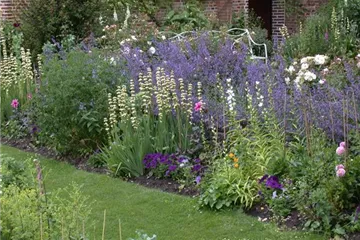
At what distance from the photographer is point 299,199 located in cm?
492

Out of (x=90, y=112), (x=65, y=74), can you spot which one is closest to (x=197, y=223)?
(x=90, y=112)

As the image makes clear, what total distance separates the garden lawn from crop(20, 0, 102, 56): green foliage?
5.24 m

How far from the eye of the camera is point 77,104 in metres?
7.33

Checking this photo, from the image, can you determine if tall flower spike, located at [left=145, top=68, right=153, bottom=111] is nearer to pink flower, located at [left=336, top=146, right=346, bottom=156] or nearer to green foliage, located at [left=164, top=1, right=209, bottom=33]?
pink flower, located at [left=336, top=146, right=346, bottom=156]

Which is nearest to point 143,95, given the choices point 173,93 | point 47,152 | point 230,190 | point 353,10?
point 173,93

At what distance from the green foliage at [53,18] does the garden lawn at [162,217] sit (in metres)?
5.24

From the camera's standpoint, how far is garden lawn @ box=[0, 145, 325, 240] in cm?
500

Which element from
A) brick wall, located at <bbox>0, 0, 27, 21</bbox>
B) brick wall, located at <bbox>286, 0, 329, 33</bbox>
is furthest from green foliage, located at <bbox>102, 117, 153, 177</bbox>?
brick wall, located at <bbox>286, 0, 329, 33</bbox>

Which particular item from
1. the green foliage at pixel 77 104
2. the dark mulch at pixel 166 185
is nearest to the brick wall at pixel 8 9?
the green foliage at pixel 77 104

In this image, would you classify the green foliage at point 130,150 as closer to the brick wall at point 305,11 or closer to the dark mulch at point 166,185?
the dark mulch at point 166,185

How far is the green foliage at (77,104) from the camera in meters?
7.32

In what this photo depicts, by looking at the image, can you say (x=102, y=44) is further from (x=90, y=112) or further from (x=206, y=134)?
(x=206, y=134)

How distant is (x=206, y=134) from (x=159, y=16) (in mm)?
10156

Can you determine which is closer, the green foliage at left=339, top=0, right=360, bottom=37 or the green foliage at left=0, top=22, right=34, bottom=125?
the green foliage at left=0, top=22, right=34, bottom=125
